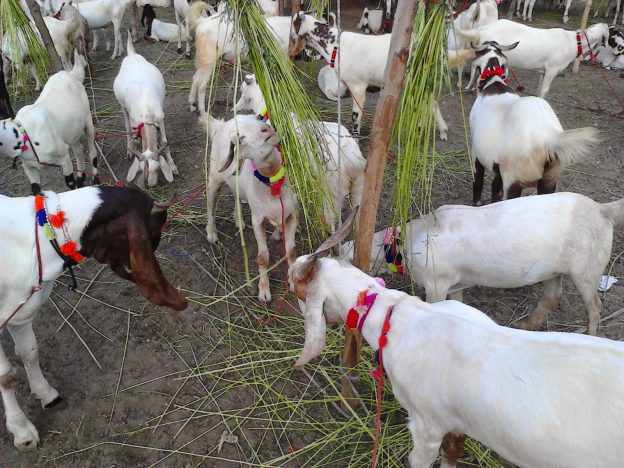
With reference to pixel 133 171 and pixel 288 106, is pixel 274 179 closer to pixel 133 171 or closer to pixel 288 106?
pixel 288 106

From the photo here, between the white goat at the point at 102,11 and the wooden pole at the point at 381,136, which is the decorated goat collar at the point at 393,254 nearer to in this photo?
the wooden pole at the point at 381,136

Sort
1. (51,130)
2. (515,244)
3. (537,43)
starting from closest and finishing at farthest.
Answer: (515,244) < (51,130) < (537,43)

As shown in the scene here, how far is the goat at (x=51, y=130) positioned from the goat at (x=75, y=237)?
2.47m

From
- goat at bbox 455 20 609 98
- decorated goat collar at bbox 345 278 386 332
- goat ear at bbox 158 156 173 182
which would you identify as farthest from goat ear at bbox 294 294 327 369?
goat at bbox 455 20 609 98

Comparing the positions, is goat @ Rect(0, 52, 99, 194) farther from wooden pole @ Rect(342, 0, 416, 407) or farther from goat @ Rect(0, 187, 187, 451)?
wooden pole @ Rect(342, 0, 416, 407)

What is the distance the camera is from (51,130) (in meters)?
5.66

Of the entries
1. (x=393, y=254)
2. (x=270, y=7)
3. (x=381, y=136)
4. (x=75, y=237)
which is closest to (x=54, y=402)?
(x=75, y=237)

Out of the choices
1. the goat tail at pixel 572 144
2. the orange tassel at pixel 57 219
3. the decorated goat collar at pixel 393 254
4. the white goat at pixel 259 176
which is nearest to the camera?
the orange tassel at pixel 57 219

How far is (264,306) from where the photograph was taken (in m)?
4.82

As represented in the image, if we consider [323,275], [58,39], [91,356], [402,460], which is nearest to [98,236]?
[323,275]

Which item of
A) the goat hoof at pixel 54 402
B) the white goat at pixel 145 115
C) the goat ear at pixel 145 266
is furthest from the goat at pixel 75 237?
the white goat at pixel 145 115

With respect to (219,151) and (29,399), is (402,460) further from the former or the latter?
(219,151)

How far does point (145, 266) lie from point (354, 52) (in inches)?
213

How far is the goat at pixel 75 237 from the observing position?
3111 mm
